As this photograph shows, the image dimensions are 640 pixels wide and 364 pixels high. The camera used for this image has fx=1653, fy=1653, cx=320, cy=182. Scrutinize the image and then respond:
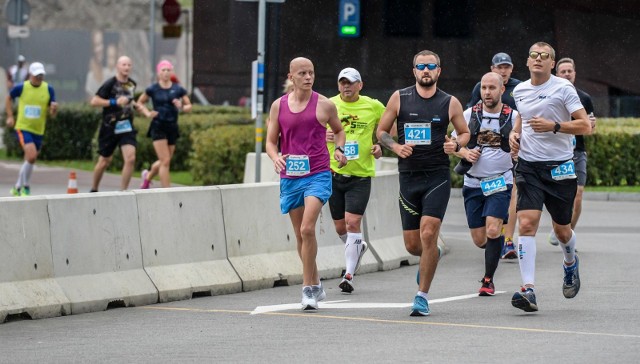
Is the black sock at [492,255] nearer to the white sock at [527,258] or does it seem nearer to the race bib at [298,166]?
the white sock at [527,258]

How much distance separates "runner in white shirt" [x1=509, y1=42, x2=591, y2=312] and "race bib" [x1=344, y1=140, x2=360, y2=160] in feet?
7.30

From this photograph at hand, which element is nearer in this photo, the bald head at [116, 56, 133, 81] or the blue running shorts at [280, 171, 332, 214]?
the blue running shorts at [280, 171, 332, 214]

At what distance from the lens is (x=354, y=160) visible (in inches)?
550

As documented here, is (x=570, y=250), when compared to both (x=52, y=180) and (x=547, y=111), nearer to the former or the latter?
(x=547, y=111)

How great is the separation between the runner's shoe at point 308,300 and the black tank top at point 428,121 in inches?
45.0

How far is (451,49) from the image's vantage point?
33094mm

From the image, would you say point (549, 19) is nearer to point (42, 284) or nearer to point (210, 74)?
point (210, 74)

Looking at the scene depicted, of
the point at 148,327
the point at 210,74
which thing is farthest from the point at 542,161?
the point at 210,74

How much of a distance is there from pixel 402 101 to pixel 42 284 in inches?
115

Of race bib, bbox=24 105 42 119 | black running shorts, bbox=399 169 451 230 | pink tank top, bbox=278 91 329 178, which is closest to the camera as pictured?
black running shorts, bbox=399 169 451 230

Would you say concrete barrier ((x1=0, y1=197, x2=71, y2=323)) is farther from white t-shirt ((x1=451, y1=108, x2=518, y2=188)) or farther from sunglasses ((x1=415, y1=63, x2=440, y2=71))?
white t-shirt ((x1=451, y1=108, x2=518, y2=188))

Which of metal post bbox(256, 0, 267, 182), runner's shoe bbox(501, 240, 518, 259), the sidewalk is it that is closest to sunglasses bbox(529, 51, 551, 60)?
runner's shoe bbox(501, 240, 518, 259)

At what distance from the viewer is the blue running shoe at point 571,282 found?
12.3 metres

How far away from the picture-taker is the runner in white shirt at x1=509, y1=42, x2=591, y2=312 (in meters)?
11.7
